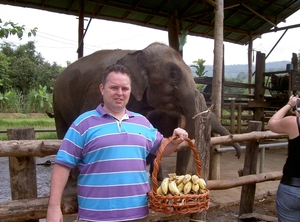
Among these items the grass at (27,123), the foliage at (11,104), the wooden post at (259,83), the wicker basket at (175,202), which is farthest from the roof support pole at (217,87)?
the foliage at (11,104)

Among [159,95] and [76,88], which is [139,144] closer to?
[159,95]

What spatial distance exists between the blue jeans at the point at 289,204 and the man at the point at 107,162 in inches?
49.3

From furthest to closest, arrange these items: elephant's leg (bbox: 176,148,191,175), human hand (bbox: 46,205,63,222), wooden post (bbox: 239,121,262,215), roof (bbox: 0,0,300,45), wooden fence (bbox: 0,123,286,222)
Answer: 1. roof (bbox: 0,0,300,45)
2. elephant's leg (bbox: 176,148,191,175)
3. wooden post (bbox: 239,121,262,215)
4. wooden fence (bbox: 0,123,286,222)
5. human hand (bbox: 46,205,63,222)

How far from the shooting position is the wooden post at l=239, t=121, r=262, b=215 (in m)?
4.27

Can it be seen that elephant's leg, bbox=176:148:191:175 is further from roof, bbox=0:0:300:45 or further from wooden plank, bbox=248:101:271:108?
wooden plank, bbox=248:101:271:108

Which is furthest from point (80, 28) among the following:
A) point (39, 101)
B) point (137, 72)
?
point (39, 101)

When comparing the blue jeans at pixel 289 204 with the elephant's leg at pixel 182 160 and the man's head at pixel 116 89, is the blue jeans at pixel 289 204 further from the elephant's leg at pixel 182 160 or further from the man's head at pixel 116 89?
the elephant's leg at pixel 182 160

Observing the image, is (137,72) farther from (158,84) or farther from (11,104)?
(11,104)

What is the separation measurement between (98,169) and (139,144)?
0.28 metres

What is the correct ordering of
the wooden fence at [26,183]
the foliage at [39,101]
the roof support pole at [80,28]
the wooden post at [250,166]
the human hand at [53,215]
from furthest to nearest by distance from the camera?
1. the foliage at [39,101]
2. the roof support pole at [80,28]
3. the wooden post at [250,166]
4. the wooden fence at [26,183]
5. the human hand at [53,215]

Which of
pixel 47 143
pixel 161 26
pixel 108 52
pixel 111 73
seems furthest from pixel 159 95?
pixel 161 26

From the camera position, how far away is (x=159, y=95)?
4.31 metres

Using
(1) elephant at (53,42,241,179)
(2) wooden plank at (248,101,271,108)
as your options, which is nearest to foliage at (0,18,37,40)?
(1) elephant at (53,42,241,179)

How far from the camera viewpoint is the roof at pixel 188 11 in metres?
8.48
